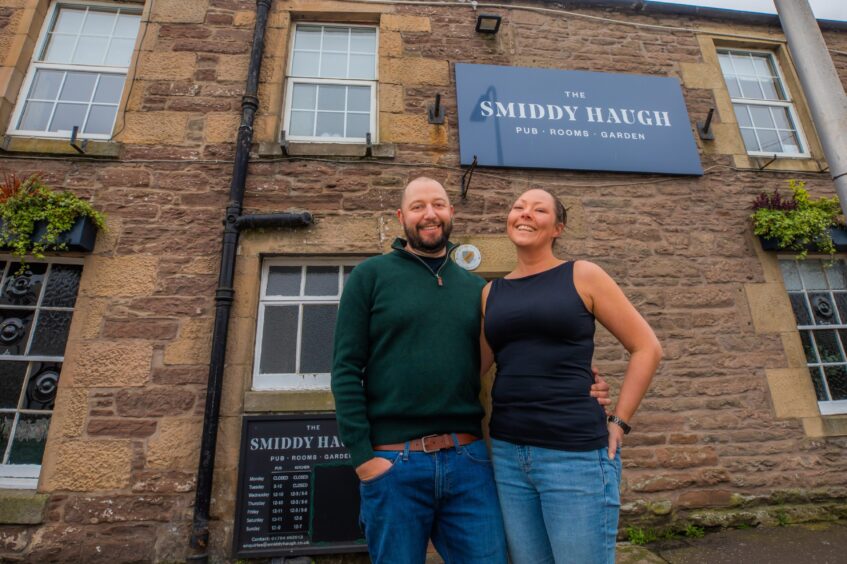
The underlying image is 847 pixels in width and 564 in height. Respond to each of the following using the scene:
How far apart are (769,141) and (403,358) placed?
5.85m

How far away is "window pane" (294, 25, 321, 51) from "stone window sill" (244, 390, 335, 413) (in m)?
3.87

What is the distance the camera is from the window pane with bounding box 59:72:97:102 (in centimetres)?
444

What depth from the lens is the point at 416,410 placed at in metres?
1.67

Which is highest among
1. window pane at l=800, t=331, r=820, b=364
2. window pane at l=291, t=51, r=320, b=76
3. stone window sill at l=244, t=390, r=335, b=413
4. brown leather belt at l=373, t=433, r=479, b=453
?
window pane at l=291, t=51, r=320, b=76

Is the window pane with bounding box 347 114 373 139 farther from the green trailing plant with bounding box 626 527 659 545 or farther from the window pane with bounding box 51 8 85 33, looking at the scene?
the green trailing plant with bounding box 626 527 659 545

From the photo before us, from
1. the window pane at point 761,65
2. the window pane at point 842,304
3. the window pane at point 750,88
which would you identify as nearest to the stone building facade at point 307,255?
the window pane at point 750,88

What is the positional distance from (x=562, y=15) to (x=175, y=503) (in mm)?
6418

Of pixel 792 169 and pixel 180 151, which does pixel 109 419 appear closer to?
pixel 180 151

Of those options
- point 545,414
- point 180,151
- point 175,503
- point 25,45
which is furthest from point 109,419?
point 25,45

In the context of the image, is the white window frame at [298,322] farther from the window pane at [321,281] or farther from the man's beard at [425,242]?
the man's beard at [425,242]

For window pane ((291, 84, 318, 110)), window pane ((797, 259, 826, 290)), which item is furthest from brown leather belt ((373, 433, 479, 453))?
window pane ((797, 259, 826, 290))

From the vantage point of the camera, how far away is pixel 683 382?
3.99 meters

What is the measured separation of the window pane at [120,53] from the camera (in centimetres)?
462

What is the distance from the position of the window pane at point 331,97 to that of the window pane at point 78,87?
2345 millimetres
